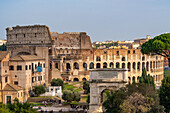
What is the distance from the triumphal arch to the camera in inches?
1153

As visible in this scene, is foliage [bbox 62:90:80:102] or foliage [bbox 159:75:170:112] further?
foliage [bbox 62:90:80:102]

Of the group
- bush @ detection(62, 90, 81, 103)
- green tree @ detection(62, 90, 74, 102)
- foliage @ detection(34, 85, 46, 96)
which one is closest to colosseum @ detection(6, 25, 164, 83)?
foliage @ detection(34, 85, 46, 96)

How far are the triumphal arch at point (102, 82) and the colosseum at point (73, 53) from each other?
3831cm

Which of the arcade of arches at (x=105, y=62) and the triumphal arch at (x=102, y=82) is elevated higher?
the arcade of arches at (x=105, y=62)

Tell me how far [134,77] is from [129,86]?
47.4 meters

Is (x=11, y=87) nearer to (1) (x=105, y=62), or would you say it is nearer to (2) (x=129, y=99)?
(2) (x=129, y=99)

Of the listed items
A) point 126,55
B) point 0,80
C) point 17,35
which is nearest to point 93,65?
point 126,55

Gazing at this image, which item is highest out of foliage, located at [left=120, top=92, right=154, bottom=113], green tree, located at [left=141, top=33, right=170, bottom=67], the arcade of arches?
green tree, located at [left=141, top=33, right=170, bottom=67]

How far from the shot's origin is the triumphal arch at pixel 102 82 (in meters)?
29.3

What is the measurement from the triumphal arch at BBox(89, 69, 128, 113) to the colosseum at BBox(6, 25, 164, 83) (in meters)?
38.3

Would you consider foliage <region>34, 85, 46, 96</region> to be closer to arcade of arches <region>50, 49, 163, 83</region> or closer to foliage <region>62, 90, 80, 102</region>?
foliage <region>62, 90, 80, 102</region>

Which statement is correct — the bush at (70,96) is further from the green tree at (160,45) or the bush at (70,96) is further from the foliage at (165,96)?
the green tree at (160,45)

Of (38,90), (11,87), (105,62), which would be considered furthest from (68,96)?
(105,62)


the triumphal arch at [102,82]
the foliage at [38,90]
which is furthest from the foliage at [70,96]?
the triumphal arch at [102,82]
